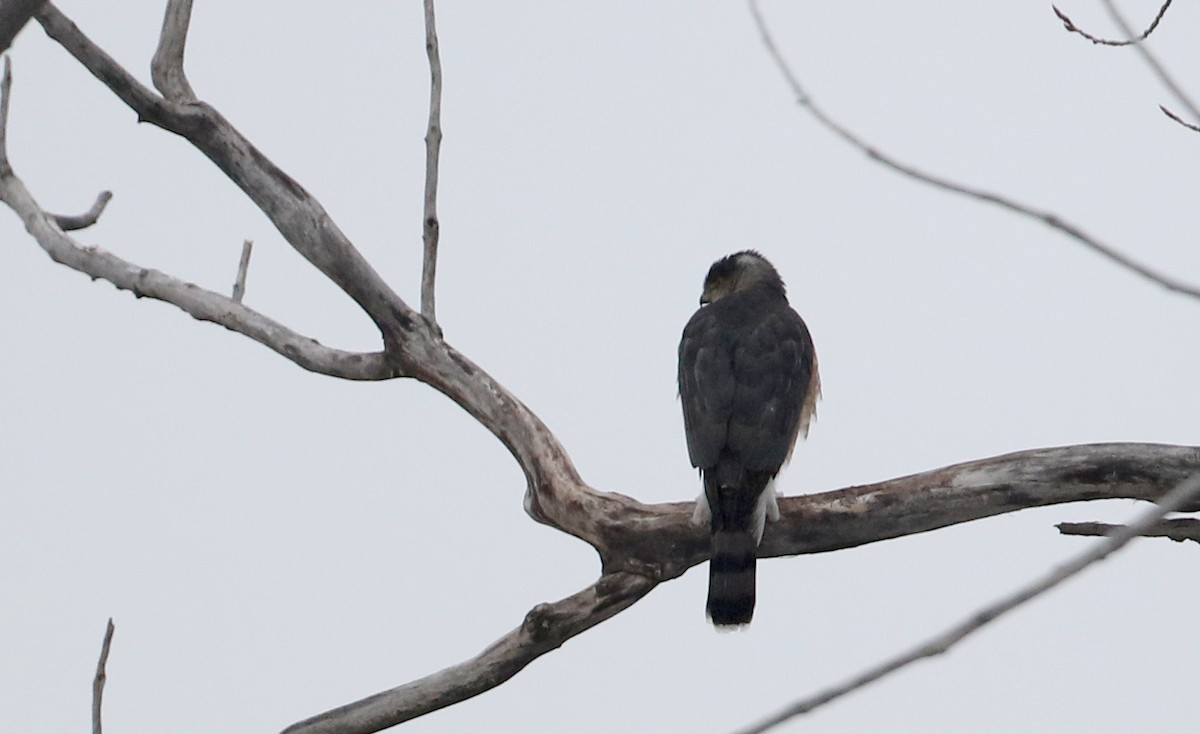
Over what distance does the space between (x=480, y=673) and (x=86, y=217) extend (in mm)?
2499

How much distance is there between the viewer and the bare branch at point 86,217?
5.25 meters

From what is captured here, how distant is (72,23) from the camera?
4504mm

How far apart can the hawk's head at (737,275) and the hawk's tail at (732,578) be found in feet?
6.77

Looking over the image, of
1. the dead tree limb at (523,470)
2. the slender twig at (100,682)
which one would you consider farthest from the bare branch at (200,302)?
the slender twig at (100,682)

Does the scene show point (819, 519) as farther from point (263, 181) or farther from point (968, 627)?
point (968, 627)

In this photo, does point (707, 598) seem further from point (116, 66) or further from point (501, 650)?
point (116, 66)

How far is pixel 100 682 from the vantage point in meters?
2.79

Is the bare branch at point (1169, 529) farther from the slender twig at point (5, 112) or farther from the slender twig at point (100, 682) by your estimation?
the slender twig at point (5, 112)

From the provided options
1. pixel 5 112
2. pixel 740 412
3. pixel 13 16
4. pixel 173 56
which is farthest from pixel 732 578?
pixel 5 112

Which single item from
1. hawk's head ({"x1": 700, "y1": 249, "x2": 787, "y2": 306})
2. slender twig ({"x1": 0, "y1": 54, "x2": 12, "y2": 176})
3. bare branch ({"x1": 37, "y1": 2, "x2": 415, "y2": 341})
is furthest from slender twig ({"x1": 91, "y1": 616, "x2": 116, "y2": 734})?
hawk's head ({"x1": 700, "y1": 249, "x2": 787, "y2": 306})

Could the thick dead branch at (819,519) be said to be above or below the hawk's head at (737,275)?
below

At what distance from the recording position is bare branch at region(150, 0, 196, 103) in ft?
15.2

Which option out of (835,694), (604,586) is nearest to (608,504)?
(604,586)

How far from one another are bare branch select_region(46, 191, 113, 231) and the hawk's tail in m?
2.71
